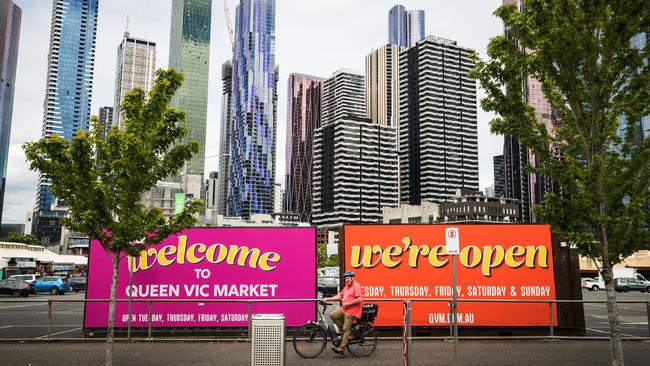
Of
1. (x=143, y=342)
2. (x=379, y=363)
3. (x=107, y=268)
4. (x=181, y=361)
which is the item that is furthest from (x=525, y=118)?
(x=107, y=268)

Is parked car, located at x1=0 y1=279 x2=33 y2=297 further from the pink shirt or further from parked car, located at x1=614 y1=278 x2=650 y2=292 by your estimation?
parked car, located at x1=614 y1=278 x2=650 y2=292

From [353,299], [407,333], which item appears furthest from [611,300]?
[353,299]

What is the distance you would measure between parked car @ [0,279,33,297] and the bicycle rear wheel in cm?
3643

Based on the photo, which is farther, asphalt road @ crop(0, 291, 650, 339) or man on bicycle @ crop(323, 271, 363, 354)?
asphalt road @ crop(0, 291, 650, 339)

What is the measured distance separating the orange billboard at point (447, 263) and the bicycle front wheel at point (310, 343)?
10.6ft

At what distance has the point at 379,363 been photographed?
37.6ft

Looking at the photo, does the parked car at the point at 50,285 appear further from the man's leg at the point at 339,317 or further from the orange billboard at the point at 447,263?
the man's leg at the point at 339,317

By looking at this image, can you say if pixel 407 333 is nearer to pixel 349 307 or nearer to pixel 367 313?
pixel 349 307

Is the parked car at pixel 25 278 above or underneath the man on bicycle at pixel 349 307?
underneath

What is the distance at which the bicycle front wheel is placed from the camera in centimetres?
1234

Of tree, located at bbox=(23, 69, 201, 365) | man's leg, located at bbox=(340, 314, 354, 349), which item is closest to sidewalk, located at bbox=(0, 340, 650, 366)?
man's leg, located at bbox=(340, 314, 354, 349)

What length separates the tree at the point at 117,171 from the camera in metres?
10.4

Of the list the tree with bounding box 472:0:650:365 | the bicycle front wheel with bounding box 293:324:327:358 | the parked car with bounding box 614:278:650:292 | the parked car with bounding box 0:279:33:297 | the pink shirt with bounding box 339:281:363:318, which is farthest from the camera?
the parked car with bounding box 614:278:650:292

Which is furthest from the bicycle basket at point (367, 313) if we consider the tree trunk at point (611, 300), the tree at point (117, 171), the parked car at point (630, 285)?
the parked car at point (630, 285)
